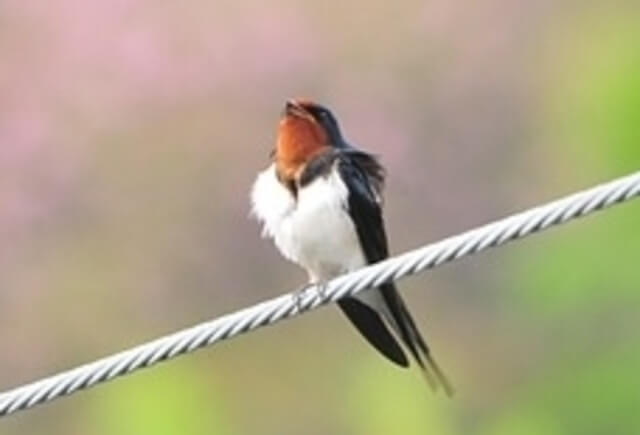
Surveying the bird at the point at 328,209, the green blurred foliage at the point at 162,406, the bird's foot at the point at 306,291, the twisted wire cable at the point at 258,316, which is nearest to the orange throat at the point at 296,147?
the bird at the point at 328,209

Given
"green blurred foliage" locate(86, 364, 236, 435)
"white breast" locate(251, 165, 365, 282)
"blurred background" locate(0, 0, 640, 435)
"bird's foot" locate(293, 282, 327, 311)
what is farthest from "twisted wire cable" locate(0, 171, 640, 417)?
"green blurred foliage" locate(86, 364, 236, 435)

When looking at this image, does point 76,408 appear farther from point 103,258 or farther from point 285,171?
point 285,171

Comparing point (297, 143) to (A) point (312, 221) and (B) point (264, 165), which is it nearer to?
(A) point (312, 221)

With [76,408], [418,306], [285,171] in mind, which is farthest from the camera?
[76,408]

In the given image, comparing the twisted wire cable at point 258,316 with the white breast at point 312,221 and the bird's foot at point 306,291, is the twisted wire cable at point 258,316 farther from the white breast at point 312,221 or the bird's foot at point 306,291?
the white breast at point 312,221

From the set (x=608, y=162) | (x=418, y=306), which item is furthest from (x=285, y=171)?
(x=608, y=162)

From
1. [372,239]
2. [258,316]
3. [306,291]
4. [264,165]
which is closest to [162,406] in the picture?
[264,165]
